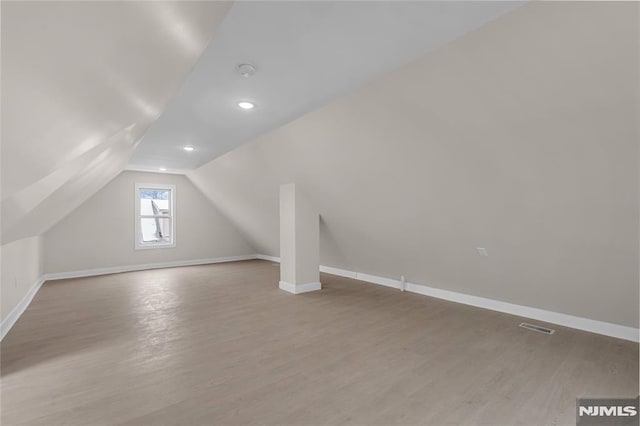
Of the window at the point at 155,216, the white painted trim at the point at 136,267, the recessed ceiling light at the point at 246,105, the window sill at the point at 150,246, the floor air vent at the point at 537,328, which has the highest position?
the recessed ceiling light at the point at 246,105

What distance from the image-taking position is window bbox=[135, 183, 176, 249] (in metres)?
7.98

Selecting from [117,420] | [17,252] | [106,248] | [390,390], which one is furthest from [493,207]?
[106,248]

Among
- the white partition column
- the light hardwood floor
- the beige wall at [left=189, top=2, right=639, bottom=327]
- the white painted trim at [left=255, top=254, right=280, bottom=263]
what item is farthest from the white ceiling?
the white painted trim at [left=255, top=254, right=280, bottom=263]

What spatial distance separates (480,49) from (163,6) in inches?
76.5

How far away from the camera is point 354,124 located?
11.5ft

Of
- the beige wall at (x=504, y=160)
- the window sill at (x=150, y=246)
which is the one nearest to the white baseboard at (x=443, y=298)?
the beige wall at (x=504, y=160)

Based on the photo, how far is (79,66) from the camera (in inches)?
45.4

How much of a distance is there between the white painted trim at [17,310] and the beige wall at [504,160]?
12.3ft

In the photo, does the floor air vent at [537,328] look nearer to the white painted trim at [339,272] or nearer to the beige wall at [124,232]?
the white painted trim at [339,272]

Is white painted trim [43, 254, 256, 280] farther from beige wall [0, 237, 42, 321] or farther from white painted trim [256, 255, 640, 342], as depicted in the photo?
white painted trim [256, 255, 640, 342]

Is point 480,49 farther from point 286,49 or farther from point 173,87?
point 173,87

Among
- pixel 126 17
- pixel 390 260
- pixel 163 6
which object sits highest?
pixel 163 6

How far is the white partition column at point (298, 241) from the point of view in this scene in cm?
538

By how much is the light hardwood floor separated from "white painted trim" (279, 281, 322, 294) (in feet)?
2.01
